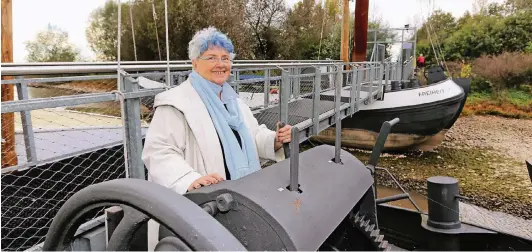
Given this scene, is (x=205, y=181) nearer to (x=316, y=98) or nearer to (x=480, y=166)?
(x=316, y=98)

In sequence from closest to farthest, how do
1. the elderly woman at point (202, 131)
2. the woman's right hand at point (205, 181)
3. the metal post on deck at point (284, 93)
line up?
the woman's right hand at point (205, 181), the elderly woman at point (202, 131), the metal post on deck at point (284, 93)

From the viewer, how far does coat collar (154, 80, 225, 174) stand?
1.59 m

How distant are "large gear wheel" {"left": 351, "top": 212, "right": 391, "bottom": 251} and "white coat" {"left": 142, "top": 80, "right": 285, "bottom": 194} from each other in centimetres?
88

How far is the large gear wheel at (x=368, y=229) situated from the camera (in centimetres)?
212

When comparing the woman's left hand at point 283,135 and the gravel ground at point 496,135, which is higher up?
the woman's left hand at point 283,135

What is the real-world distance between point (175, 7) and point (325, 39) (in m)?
9.94

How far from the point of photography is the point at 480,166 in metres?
11.2

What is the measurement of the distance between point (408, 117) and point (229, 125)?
1016 cm

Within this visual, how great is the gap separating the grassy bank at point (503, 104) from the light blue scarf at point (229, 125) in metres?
21.7

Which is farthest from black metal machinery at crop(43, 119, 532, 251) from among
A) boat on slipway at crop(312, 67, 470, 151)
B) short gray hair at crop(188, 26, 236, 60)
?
boat on slipway at crop(312, 67, 470, 151)

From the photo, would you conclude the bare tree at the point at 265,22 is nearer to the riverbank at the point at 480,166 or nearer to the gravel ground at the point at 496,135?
the gravel ground at the point at 496,135

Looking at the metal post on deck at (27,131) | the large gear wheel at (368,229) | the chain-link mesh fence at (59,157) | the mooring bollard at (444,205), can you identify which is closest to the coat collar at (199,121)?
the chain-link mesh fence at (59,157)

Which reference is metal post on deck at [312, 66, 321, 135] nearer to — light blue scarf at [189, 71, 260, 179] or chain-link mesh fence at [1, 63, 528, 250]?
chain-link mesh fence at [1, 63, 528, 250]

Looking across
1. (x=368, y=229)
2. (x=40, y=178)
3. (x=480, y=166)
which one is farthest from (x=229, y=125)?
(x=480, y=166)
